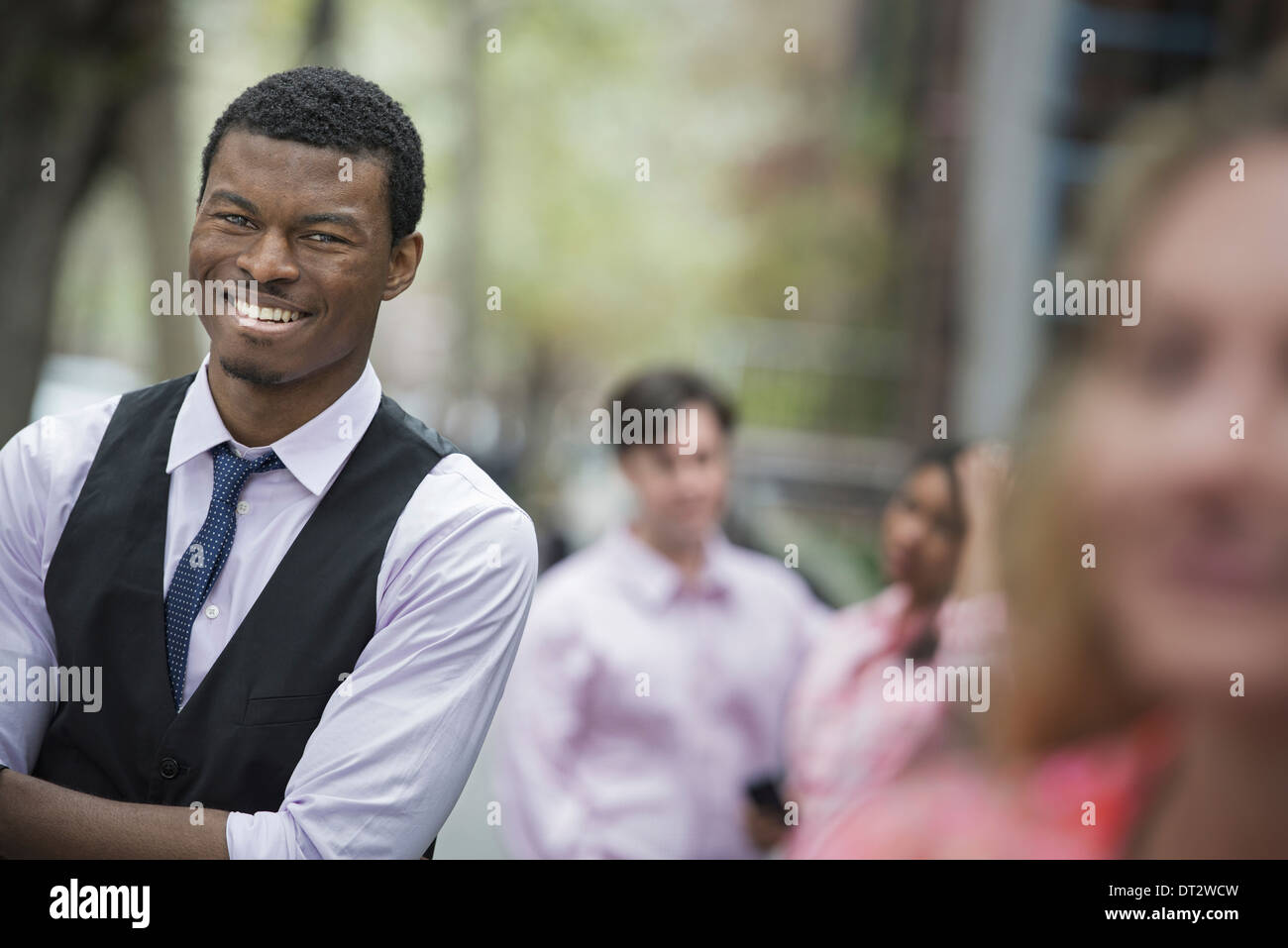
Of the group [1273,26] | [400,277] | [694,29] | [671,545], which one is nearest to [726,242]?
[694,29]

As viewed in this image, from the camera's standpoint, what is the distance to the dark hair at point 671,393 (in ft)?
12.9

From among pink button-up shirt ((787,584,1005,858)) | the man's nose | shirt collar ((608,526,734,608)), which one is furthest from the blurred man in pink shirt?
the man's nose

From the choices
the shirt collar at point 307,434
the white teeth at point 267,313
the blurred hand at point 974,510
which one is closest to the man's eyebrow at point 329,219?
the white teeth at point 267,313

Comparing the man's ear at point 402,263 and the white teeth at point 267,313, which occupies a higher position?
the man's ear at point 402,263

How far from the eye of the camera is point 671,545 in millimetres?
3826

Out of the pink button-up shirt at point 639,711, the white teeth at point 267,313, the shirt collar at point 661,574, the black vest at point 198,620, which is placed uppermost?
the white teeth at point 267,313

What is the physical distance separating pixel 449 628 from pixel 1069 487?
96 centimetres

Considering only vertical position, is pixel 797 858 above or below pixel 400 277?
below

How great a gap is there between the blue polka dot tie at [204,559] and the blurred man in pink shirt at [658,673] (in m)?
1.79

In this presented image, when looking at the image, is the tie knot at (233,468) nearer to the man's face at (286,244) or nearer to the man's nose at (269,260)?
the man's face at (286,244)

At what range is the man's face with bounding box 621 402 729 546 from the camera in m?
3.80

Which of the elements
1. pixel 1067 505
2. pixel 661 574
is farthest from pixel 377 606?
pixel 661 574

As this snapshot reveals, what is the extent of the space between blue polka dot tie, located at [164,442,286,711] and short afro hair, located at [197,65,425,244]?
336 millimetres

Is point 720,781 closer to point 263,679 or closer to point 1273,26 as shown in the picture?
point 263,679
